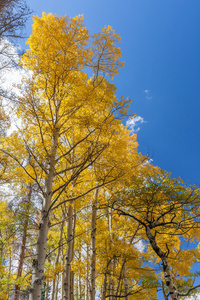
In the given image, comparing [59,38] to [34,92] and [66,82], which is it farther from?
[34,92]

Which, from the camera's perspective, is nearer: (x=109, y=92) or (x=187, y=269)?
(x=109, y=92)

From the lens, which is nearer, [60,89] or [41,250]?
[41,250]

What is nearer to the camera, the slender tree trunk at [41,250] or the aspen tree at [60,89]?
the slender tree trunk at [41,250]

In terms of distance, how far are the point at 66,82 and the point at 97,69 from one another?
1103 millimetres

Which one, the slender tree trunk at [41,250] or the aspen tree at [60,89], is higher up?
the aspen tree at [60,89]

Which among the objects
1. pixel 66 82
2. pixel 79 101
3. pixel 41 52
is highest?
pixel 41 52

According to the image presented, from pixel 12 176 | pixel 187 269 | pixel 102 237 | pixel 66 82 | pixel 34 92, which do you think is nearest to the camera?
pixel 34 92

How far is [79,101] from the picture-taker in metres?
4.87

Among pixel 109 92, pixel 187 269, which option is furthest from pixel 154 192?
pixel 187 269

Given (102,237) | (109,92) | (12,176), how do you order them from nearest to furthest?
(109,92)
(12,176)
(102,237)

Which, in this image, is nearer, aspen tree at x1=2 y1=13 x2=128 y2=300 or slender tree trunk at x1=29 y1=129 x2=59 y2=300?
slender tree trunk at x1=29 y1=129 x2=59 y2=300

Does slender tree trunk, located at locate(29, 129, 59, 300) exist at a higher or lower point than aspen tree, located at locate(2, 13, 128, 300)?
lower

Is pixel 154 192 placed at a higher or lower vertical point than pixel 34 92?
lower

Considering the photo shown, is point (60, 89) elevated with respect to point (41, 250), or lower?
elevated
